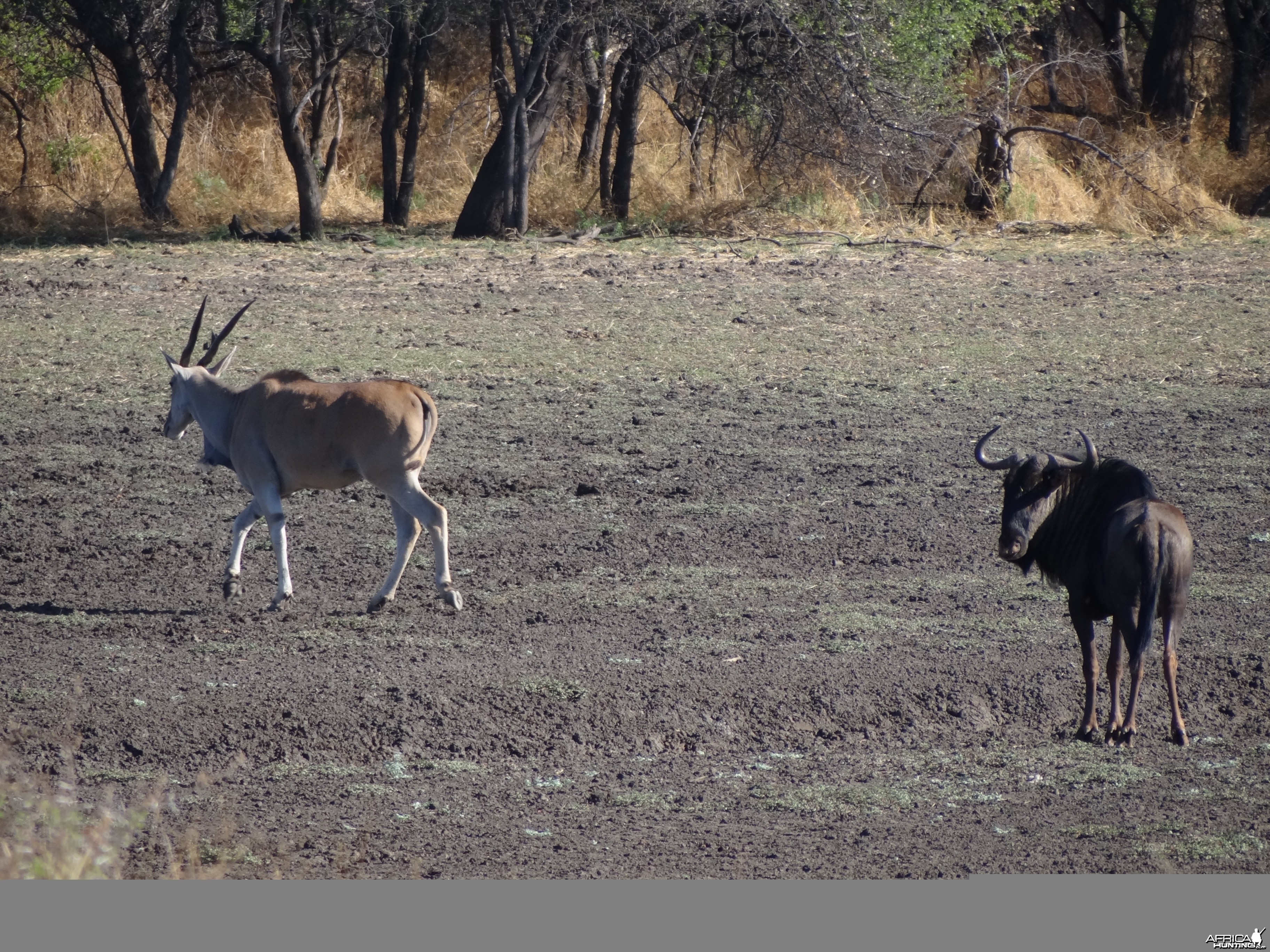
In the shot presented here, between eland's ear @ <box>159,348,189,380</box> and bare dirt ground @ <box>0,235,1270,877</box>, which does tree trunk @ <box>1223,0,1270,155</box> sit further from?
eland's ear @ <box>159,348,189,380</box>

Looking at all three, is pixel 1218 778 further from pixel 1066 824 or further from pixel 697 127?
pixel 697 127

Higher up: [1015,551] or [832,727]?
[1015,551]

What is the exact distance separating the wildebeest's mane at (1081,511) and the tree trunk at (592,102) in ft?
47.9

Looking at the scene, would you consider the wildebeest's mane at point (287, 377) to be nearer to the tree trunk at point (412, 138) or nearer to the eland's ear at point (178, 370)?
the eland's ear at point (178, 370)

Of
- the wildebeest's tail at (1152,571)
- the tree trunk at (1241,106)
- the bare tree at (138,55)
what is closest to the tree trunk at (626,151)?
the bare tree at (138,55)

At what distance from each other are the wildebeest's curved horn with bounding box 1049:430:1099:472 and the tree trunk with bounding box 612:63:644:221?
15.0 meters

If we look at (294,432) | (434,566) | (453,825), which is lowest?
(453,825)

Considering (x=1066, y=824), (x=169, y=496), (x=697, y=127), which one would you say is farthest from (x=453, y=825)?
(x=697, y=127)

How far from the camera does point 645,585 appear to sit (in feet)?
23.7

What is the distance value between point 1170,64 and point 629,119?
8.78 m

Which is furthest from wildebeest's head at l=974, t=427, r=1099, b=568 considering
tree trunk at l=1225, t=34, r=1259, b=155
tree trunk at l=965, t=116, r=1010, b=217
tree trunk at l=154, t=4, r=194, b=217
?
tree trunk at l=1225, t=34, r=1259, b=155

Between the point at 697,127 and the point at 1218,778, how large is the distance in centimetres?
1440

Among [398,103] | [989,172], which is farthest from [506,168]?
[989,172]

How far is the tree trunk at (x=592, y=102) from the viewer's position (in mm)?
20391
